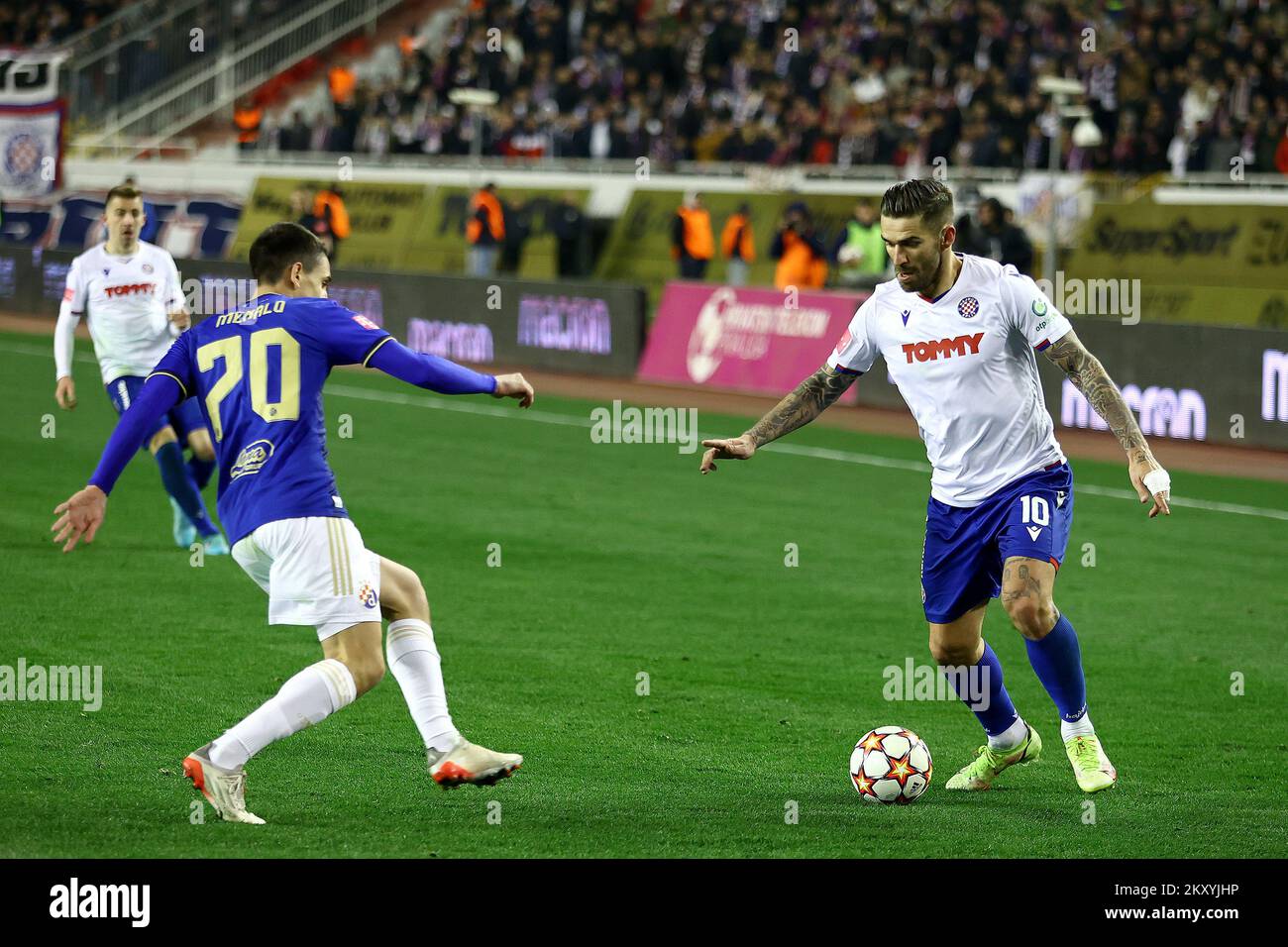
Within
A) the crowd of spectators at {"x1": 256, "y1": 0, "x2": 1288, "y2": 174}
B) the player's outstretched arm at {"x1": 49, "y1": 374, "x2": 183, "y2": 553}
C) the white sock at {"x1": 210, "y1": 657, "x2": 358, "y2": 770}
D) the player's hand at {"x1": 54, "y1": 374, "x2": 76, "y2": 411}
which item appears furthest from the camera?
the crowd of spectators at {"x1": 256, "y1": 0, "x2": 1288, "y2": 174}

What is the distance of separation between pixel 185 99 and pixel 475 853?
127ft

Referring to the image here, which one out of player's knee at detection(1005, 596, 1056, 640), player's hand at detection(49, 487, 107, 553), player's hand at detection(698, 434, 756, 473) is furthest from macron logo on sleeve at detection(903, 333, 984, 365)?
player's hand at detection(49, 487, 107, 553)

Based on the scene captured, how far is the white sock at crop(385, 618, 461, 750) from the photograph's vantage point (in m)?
6.24

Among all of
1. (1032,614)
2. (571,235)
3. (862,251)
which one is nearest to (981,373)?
(1032,614)

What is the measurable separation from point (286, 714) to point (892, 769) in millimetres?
2323

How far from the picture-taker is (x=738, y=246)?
27750 millimetres

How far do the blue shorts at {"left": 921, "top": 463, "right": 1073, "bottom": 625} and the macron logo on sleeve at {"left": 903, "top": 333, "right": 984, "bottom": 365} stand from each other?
21.1 inches

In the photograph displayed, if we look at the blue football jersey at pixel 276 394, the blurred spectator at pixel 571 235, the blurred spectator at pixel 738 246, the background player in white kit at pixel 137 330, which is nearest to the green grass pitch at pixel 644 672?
the background player in white kit at pixel 137 330

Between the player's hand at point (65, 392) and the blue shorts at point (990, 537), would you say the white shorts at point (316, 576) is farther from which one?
the player's hand at point (65, 392)

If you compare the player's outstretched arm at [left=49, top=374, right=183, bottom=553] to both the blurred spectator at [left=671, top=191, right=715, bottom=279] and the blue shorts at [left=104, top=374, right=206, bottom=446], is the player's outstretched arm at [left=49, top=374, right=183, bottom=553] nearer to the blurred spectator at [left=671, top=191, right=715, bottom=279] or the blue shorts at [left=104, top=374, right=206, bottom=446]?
the blue shorts at [left=104, top=374, right=206, bottom=446]

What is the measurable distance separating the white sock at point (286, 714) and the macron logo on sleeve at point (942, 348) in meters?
2.50

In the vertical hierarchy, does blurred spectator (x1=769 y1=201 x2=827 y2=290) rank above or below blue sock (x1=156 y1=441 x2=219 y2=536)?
above

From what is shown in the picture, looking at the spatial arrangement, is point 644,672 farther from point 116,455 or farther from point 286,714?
point 116,455

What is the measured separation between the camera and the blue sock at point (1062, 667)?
6.83 meters
